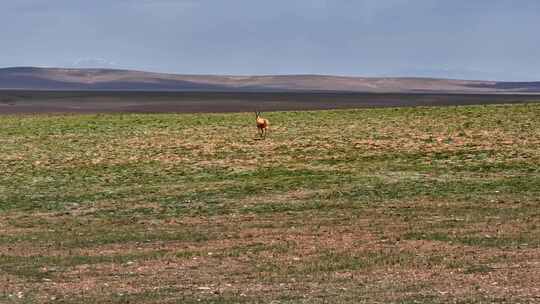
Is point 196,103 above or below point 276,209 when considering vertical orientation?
below

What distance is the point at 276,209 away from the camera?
27.5 m

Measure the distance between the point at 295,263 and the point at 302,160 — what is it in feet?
64.6

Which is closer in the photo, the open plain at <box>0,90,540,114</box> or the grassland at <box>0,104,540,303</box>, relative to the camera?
the grassland at <box>0,104,540,303</box>

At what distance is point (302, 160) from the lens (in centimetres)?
3847

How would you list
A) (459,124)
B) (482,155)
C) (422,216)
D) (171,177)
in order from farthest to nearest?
(459,124) → (482,155) → (171,177) → (422,216)

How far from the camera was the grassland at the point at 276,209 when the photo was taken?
16.8 metres

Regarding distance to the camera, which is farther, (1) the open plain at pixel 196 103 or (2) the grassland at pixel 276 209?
(1) the open plain at pixel 196 103

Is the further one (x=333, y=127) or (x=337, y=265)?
(x=333, y=127)

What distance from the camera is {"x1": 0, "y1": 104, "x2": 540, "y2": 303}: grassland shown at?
16750mm

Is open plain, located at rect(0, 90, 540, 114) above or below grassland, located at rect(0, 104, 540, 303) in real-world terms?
below

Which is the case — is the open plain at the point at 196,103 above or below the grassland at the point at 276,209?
below

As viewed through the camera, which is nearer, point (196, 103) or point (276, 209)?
point (276, 209)

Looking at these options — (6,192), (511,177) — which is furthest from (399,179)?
(6,192)

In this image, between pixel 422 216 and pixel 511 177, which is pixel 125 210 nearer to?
pixel 422 216
